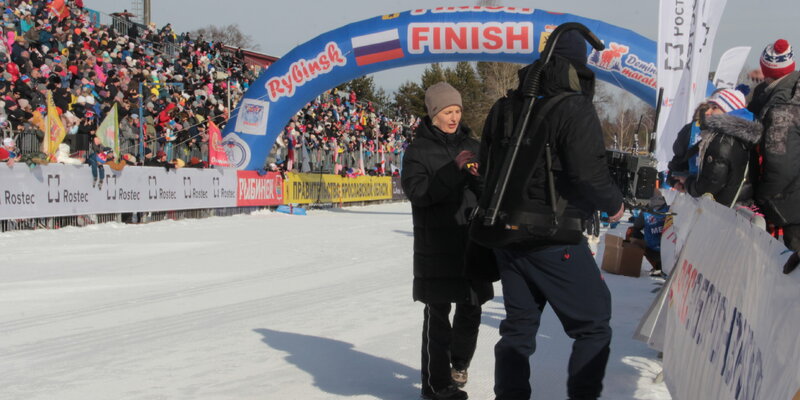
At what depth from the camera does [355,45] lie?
1983 centimetres

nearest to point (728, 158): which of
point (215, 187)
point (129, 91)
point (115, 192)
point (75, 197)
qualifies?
point (75, 197)

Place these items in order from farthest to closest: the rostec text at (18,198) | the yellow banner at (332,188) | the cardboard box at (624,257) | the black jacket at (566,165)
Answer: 1. the yellow banner at (332,188)
2. the rostec text at (18,198)
3. the cardboard box at (624,257)
4. the black jacket at (566,165)

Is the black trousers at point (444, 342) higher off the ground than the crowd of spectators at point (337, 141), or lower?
lower

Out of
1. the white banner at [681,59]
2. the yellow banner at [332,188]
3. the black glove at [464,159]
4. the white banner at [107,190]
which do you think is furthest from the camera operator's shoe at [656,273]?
the yellow banner at [332,188]

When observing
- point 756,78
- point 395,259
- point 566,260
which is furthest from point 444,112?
point 395,259

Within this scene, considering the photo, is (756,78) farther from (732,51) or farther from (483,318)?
(732,51)

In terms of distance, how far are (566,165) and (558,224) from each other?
0.73 feet

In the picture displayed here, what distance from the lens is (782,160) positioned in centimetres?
432

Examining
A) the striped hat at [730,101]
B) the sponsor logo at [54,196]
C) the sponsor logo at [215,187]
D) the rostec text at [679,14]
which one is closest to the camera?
the striped hat at [730,101]

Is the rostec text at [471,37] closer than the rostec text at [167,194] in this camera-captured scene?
No

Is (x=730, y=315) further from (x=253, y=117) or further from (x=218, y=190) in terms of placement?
(x=253, y=117)

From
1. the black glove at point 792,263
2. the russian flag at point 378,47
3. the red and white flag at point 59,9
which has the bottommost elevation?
the black glove at point 792,263

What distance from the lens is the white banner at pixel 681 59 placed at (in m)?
9.38

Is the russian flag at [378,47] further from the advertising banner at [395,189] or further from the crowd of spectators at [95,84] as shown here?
the advertising banner at [395,189]
